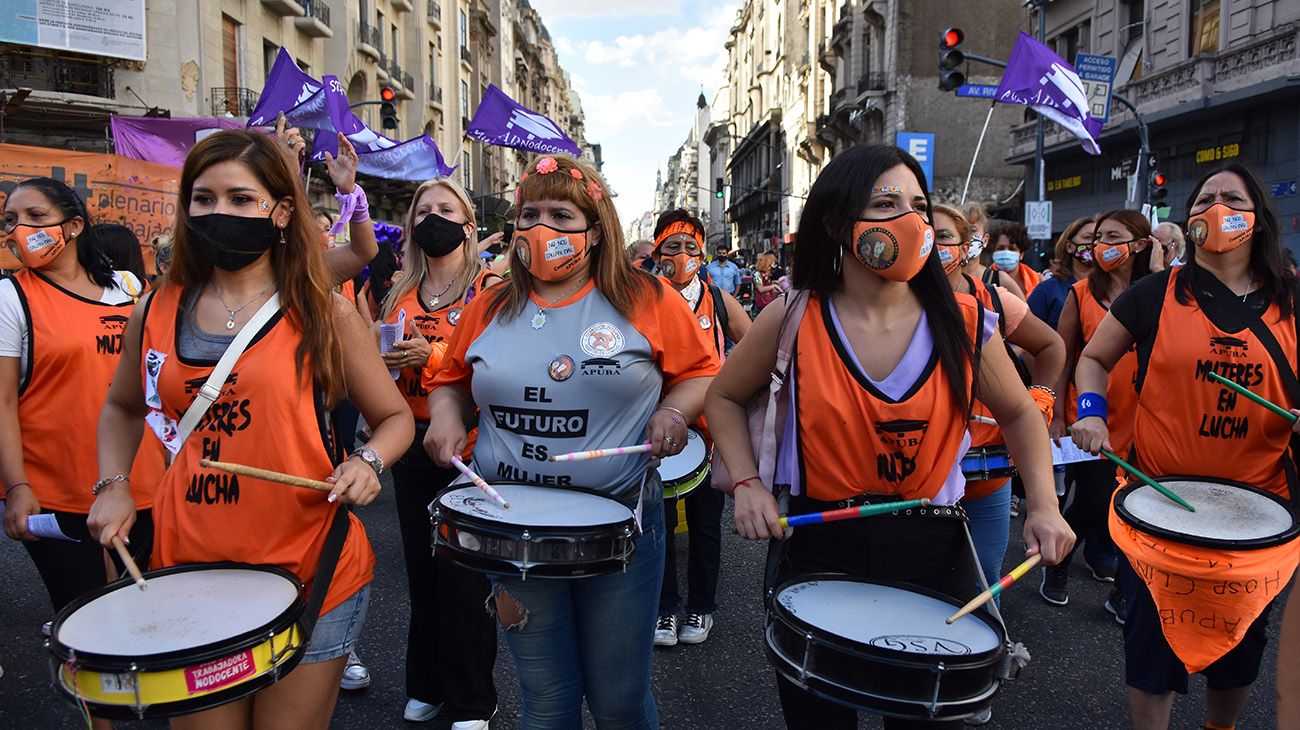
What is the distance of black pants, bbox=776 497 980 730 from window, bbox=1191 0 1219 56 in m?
23.1

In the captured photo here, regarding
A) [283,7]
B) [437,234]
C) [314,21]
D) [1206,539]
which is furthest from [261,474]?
[314,21]

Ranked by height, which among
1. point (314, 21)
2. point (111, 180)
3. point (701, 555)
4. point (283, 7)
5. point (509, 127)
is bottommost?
point (701, 555)

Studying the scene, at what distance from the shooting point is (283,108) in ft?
36.7

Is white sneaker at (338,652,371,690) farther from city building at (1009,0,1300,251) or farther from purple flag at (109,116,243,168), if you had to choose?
city building at (1009,0,1300,251)

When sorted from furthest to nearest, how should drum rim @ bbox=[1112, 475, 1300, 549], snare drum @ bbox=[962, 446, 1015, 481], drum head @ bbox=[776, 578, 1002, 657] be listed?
snare drum @ bbox=[962, 446, 1015, 481] < drum rim @ bbox=[1112, 475, 1300, 549] < drum head @ bbox=[776, 578, 1002, 657]

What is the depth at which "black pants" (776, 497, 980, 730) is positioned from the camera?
91.3 inches

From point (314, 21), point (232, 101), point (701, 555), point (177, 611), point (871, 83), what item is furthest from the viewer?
point (871, 83)

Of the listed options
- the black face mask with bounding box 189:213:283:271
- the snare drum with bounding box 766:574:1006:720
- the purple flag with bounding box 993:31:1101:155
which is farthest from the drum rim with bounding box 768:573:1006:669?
the purple flag with bounding box 993:31:1101:155

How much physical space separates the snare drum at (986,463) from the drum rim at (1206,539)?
76 cm

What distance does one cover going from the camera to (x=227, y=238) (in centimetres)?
233

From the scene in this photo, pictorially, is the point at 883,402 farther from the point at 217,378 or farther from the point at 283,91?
the point at 283,91

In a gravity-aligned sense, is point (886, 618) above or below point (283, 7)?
below

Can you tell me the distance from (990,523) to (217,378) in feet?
10.6

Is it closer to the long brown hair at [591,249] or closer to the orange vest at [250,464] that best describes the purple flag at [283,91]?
the long brown hair at [591,249]
